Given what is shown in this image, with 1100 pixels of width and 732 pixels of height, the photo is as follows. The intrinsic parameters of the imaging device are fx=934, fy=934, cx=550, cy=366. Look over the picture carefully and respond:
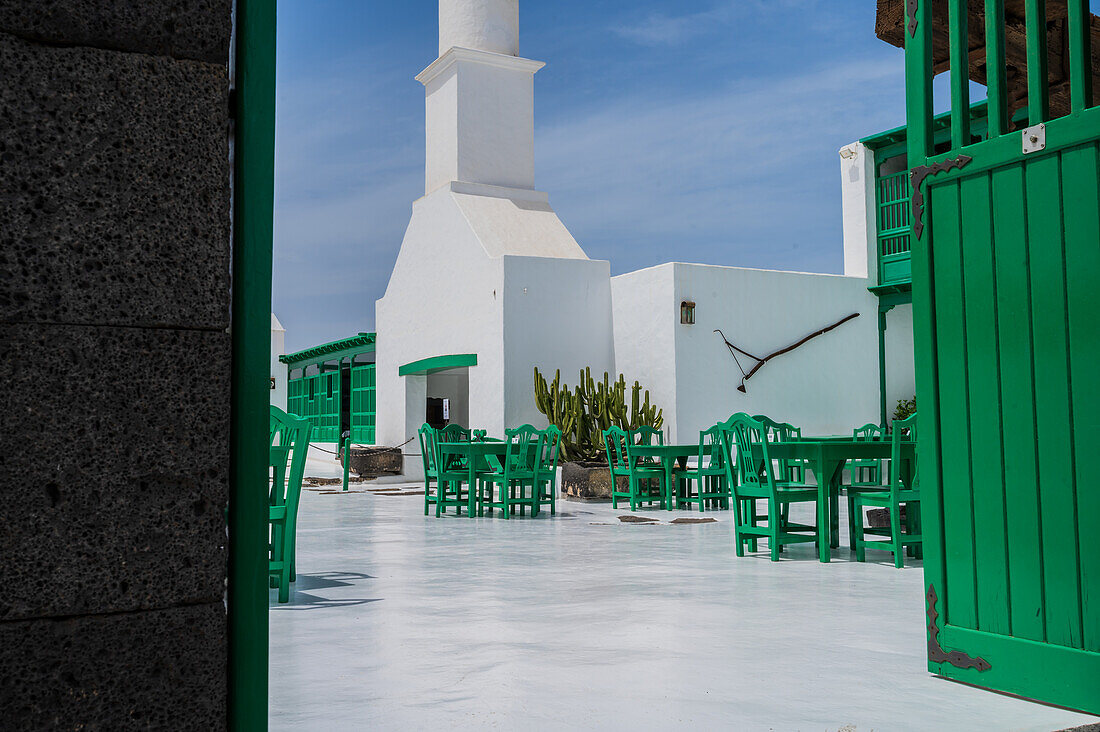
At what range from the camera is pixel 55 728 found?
1.41 meters

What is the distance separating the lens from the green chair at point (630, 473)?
1020 cm

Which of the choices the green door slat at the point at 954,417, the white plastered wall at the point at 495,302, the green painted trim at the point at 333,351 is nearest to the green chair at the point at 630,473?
the white plastered wall at the point at 495,302

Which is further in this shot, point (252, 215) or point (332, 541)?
point (332, 541)

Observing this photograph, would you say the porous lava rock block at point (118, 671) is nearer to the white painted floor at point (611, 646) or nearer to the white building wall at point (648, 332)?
the white painted floor at point (611, 646)

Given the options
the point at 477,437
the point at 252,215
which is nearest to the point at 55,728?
the point at 252,215

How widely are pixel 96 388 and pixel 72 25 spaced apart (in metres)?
0.58

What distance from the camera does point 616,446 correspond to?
35.2 ft

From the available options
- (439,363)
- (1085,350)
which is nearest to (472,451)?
(1085,350)

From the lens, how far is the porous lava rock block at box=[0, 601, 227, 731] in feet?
4.58

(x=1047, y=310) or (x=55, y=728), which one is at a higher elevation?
(x=1047, y=310)

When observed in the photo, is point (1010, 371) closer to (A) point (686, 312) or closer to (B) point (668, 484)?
(B) point (668, 484)

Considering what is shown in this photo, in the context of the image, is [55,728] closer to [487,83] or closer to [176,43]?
[176,43]

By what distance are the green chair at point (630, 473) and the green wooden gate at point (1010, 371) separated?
6.97 meters

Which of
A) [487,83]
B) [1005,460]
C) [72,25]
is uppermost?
[487,83]
